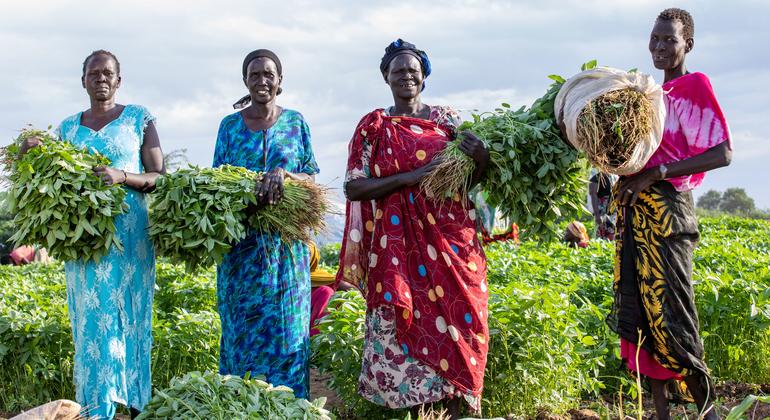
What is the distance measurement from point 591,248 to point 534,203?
18.3 feet

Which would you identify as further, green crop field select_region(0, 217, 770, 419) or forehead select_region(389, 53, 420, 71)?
green crop field select_region(0, 217, 770, 419)

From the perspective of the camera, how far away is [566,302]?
494cm

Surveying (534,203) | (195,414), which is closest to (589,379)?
(534,203)

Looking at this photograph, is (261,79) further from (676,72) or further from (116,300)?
(676,72)

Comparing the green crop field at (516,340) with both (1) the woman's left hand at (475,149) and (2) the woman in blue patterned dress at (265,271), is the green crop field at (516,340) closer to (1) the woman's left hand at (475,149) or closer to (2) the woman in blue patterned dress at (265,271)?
(2) the woman in blue patterned dress at (265,271)

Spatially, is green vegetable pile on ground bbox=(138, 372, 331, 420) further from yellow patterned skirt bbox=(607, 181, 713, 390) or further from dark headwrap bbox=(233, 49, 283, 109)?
dark headwrap bbox=(233, 49, 283, 109)

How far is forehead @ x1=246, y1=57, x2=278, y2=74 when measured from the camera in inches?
189

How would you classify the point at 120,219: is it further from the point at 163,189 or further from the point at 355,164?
the point at 355,164

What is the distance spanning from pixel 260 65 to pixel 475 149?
1.40 meters

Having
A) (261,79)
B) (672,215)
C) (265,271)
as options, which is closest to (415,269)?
(265,271)

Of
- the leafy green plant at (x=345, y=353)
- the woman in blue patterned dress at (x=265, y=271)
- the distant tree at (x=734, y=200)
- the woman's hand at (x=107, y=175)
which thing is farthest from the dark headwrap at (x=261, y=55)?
the distant tree at (x=734, y=200)

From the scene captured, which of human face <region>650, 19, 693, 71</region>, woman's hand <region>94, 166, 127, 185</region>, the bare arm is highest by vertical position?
human face <region>650, 19, 693, 71</region>

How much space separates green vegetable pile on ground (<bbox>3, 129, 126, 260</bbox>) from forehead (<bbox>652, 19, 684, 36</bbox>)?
2.91 metres

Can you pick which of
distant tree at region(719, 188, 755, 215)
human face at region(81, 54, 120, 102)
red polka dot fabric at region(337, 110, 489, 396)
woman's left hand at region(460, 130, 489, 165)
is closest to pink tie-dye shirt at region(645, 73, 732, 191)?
woman's left hand at region(460, 130, 489, 165)
